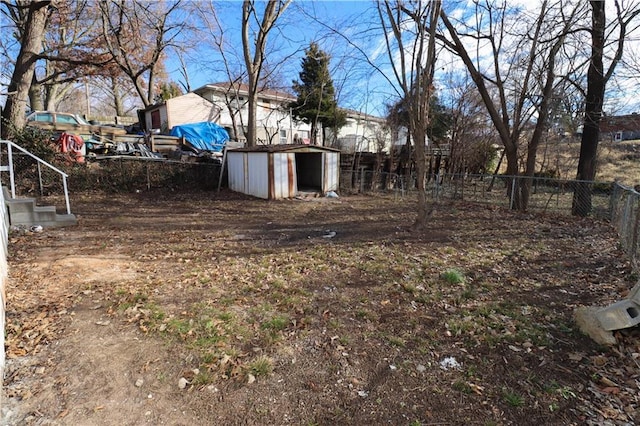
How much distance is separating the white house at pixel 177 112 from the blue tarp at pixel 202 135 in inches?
108

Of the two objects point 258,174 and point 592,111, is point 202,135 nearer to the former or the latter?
point 258,174

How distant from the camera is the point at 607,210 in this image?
406 inches

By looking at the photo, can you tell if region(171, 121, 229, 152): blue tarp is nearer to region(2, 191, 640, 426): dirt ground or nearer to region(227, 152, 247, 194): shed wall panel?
region(227, 152, 247, 194): shed wall panel

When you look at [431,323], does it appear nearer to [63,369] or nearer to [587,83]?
[63,369]

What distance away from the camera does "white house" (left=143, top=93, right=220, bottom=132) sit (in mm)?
20203

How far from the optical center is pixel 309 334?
332 cm

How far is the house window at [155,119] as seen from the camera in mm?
21103

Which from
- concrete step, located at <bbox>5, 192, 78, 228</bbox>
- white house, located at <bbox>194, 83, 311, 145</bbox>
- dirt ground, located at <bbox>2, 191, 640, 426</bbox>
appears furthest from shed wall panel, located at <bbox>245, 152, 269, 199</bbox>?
white house, located at <bbox>194, 83, 311, 145</bbox>

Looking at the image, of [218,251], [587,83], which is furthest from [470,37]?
[218,251]

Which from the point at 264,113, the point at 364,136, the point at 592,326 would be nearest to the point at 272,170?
the point at 592,326

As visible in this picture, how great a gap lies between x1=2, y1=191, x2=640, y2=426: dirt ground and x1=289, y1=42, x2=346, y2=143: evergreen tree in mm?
19299

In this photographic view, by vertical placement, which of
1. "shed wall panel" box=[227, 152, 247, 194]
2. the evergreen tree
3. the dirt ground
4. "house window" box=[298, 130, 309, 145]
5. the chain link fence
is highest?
the evergreen tree

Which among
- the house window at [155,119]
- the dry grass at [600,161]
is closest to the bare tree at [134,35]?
the house window at [155,119]

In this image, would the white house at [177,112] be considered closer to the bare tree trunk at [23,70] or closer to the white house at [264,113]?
the white house at [264,113]
